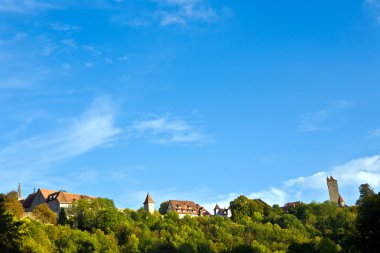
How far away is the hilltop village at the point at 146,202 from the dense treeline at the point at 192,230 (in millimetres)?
8889

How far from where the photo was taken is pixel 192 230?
116 metres

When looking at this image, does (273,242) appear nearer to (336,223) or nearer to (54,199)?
(336,223)

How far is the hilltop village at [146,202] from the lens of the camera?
414ft

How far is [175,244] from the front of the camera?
10181 cm

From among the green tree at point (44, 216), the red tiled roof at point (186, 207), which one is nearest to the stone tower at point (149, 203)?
the red tiled roof at point (186, 207)

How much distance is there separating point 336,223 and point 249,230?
99.8 ft

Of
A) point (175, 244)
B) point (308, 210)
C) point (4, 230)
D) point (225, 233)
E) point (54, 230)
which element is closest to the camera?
point (4, 230)

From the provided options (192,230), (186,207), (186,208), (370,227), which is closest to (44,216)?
(192,230)

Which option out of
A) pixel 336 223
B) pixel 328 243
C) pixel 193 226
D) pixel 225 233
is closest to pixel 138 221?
pixel 193 226

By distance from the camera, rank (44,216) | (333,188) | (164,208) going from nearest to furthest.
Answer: (44,216) < (164,208) < (333,188)

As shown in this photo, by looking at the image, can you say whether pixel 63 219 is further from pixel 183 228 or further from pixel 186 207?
pixel 186 207

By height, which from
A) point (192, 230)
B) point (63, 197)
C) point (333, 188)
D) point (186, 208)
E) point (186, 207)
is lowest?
point (192, 230)

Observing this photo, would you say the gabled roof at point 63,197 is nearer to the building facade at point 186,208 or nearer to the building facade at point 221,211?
the building facade at point 186,208

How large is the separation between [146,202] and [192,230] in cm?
3661
